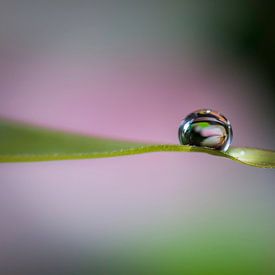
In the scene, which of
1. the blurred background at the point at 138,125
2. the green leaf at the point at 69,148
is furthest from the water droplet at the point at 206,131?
the blurred background at the point at 138,125

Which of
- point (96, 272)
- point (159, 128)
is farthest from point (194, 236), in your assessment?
point (159, 128)

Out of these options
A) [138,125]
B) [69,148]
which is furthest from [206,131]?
[138,125]

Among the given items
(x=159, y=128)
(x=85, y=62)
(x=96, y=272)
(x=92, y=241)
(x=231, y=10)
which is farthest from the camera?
(x=231, y=10)

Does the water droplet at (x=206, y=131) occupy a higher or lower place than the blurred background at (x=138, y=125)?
lower

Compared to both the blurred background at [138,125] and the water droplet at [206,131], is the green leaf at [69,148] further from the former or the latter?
the blurred background at [138,125]

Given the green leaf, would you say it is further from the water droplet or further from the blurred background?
the blurred background

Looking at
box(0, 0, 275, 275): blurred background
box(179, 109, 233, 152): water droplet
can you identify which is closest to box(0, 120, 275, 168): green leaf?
box(179, 109, 233, 152): water droplet

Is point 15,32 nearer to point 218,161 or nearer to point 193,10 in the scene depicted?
point 193,10
